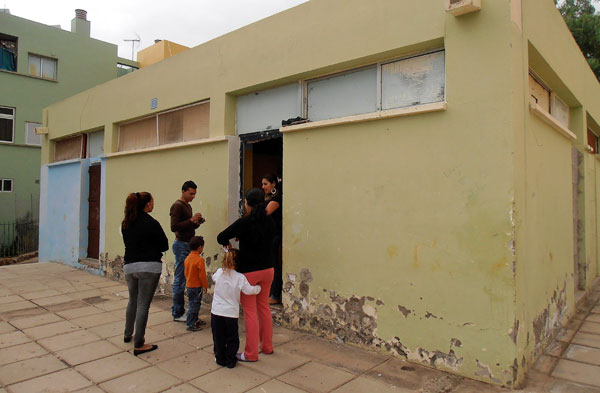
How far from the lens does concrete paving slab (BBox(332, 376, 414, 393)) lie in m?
3.42

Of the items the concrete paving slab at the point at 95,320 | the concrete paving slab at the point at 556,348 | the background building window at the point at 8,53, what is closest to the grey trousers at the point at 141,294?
the concrete paving slab at the point at 95,320

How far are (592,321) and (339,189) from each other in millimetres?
3952

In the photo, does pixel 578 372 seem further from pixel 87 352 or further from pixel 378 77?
pixel 87 352

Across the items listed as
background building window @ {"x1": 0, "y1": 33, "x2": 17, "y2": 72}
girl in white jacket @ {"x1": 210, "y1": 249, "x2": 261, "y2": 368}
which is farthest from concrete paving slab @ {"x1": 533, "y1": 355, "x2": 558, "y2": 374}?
background building window @ {"x1": 0, "y1": 33, "x2": 17, "y2": 72}

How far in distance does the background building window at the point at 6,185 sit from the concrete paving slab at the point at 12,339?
43.5 feet

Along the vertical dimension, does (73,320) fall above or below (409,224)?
below

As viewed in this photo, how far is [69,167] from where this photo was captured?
393 inches

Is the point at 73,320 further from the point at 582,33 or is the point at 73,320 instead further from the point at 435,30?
the point at 582,33

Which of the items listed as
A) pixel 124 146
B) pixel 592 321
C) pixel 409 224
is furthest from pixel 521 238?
pixel 124 146

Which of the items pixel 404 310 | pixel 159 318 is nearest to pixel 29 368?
pixel 159 318

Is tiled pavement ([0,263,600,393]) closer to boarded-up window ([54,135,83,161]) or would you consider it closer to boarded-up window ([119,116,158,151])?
boarded-up window ([119,116,158,151])

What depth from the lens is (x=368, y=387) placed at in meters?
3.48

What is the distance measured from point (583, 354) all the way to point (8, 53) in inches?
790

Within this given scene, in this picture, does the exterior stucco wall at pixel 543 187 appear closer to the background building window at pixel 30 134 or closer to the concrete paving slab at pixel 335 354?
the concrete paving slab at pixel 335 354
